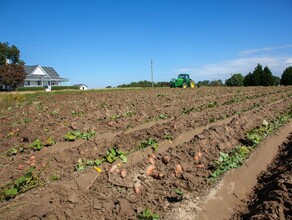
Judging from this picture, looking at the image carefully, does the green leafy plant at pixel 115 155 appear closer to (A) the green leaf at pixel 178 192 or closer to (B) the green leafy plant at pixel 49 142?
(A) the green leaf at pixel 178 192

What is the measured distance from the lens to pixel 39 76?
5362 centimetres

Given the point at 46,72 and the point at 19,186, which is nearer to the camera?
the point at 19,186

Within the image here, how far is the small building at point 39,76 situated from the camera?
52.8 m

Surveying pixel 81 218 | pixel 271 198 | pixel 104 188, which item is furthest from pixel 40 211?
pixel 271 198

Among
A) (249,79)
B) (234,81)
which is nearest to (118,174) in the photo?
(249,79)

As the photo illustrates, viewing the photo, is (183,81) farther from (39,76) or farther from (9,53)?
(9,53)

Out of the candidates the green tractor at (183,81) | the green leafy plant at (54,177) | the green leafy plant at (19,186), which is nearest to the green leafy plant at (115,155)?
the green leafy plant at (54,177)

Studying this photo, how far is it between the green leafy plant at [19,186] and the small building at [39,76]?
172 ft

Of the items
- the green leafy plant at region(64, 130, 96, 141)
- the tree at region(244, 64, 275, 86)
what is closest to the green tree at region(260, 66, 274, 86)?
the tree at region(244, 64, 275, 86)

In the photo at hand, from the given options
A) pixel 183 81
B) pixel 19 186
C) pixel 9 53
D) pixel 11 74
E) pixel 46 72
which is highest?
pixel 9 53

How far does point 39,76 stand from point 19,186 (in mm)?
54765

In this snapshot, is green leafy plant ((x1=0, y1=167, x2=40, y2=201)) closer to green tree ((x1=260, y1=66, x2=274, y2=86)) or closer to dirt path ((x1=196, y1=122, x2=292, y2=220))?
dirt path ((x1=196, y1=122, x2=292, y2=220))

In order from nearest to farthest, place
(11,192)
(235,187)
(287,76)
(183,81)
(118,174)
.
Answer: (11,192)
(235,187)
(118,174)
(183,81)
(287,76)

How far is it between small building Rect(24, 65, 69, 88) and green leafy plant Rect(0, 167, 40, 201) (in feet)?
172
